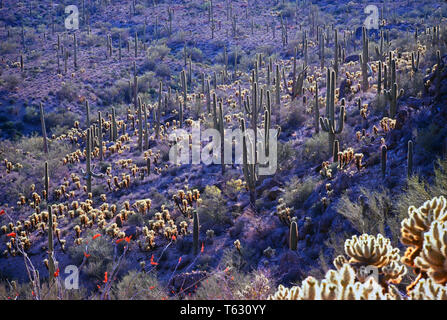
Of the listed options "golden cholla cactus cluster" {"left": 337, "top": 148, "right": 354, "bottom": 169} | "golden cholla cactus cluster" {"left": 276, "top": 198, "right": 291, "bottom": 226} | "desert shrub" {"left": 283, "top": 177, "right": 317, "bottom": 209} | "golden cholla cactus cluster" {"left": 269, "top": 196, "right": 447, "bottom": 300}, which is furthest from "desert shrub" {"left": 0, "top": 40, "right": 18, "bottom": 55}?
"golden cholla cactus cluster" {"left": 269, "top": 196, "right": 447, "bottom": 300}

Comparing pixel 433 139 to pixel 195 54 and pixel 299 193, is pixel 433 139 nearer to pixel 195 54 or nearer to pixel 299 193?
pixel 299 193

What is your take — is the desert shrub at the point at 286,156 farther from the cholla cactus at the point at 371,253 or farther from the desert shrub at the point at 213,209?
the cholla cactus at the point at 371,253

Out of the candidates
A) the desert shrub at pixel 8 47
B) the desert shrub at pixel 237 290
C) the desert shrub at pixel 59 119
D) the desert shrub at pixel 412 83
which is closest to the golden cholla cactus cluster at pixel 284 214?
the desert shrub at pixel 237 290

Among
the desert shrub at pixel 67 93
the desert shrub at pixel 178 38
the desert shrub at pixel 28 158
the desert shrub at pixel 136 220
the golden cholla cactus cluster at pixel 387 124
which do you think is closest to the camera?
the golden cholla cactus cluster at pixel 387 124

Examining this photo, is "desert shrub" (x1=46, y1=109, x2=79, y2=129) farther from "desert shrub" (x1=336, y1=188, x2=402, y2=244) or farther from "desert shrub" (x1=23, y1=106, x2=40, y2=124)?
"desert shrub" (x1=336, y1=188, x2=402, y2=244)

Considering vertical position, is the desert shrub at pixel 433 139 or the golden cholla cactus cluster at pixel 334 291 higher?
the golden cholla cactus cluster at pixel 334 291
